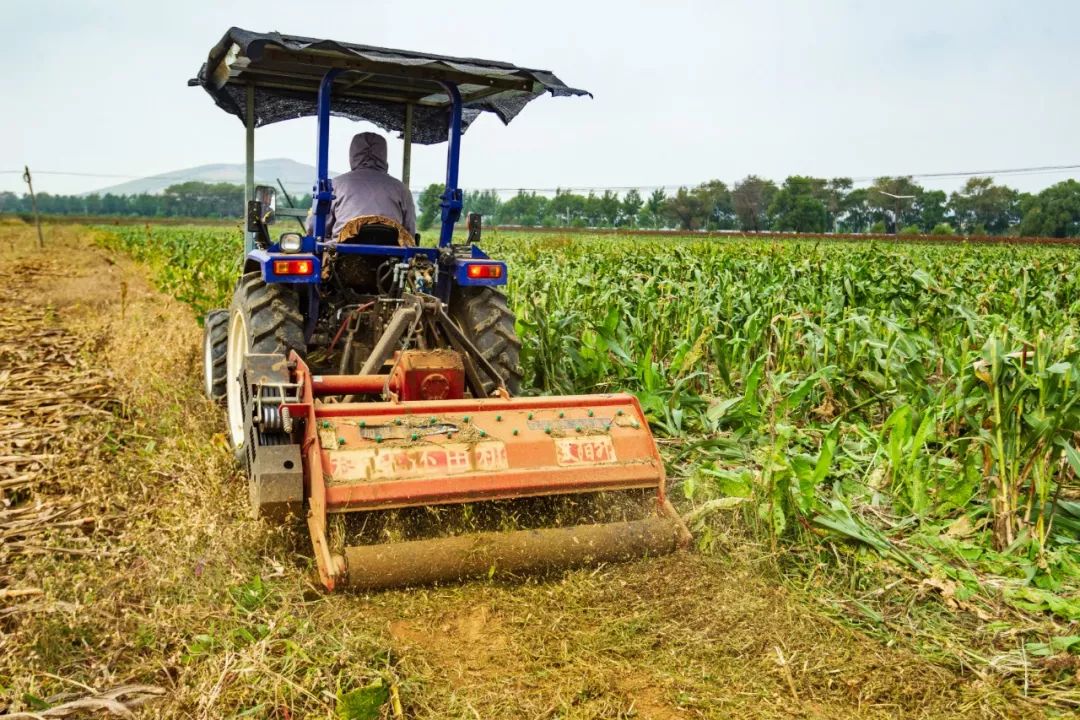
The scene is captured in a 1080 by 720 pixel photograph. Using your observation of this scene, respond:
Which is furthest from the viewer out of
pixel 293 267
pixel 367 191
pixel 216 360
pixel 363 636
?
pixel 216 360

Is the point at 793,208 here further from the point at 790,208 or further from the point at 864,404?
the point at 864,404

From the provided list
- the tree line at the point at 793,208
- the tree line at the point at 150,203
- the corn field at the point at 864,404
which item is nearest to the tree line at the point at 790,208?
the tree line at the point at 793,208

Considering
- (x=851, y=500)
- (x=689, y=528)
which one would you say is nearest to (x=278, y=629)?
(x=689, y=528)

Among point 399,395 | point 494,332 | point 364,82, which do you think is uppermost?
point 364,82

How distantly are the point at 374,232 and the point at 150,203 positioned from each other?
102972 mm

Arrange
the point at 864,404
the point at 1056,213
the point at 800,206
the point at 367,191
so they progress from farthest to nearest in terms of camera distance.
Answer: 1. the point at 800,206
2. the point at 1056,213
3. the point at 367,191
4. the point at 864,404

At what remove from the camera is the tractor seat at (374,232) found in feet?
15.3

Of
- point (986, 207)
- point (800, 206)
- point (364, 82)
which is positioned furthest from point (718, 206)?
point (364, 82)

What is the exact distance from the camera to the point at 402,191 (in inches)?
202

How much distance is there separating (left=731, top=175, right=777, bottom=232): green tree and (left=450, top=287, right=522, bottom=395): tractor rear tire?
63099 mm

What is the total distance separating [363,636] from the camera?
283cm

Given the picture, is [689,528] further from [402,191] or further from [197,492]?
[402,191]

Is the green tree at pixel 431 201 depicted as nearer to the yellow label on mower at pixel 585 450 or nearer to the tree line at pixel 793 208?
the yellow label on mower at pixel 585 450

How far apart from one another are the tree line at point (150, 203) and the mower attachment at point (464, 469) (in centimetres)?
7160
